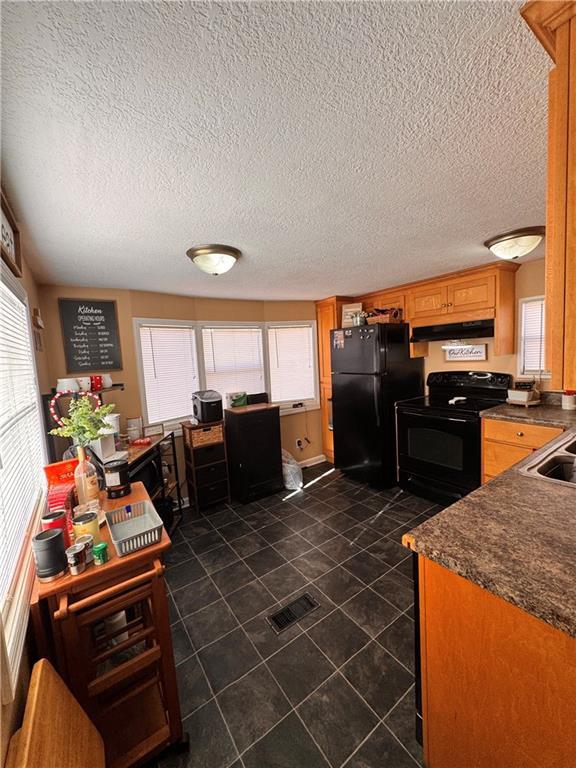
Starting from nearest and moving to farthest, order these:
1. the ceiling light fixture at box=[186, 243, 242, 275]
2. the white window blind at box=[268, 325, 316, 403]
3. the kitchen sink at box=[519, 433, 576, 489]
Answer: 1. the kitchen sink at box=[519, 433, 576, 489]
2. the ceiling light fixture at box=[186, 243, 242, 275]
3. the white window blind at box=[268, 325, 316, 403]

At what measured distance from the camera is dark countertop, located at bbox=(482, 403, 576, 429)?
2297mm

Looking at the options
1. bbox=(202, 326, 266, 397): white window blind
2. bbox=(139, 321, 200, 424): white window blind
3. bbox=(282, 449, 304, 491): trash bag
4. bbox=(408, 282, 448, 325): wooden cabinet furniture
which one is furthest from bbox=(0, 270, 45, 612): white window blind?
bbox=(408, 282, 448, 325): wooden cabinet furniture

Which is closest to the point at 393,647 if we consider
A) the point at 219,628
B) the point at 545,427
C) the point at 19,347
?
the point at 219,628

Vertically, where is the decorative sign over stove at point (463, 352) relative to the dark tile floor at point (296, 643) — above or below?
above

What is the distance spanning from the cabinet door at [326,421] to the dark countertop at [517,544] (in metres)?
3.11

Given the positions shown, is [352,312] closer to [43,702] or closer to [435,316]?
[435,316]

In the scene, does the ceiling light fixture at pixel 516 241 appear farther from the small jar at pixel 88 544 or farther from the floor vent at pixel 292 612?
the small jar at pixel 88 544

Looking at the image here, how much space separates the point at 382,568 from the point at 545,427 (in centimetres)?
162

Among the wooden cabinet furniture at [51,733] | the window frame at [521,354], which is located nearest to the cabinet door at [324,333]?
the window frame at [521,354]

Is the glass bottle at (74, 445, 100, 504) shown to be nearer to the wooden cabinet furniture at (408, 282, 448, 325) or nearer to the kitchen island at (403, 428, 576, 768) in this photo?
the kitchen island at (403, 428, 576, 768)

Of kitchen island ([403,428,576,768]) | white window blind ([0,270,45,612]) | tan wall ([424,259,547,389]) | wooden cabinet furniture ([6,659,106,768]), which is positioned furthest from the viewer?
tan wall ([424,259,547,389])

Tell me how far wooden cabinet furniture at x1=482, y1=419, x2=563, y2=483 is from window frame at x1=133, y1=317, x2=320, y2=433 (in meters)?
2.24

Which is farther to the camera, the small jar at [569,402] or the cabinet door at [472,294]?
the cabinet door at [472,294]

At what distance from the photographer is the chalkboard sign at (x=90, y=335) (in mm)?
2765
